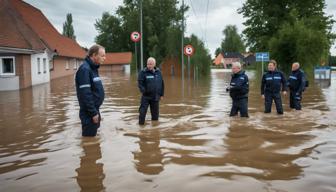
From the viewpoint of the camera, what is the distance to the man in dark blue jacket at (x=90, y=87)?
271 inches

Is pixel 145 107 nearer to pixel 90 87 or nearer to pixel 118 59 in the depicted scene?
pixel 90 87

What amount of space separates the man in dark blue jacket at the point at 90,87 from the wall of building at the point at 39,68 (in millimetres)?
20094

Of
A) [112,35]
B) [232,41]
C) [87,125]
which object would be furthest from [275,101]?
[232,41]

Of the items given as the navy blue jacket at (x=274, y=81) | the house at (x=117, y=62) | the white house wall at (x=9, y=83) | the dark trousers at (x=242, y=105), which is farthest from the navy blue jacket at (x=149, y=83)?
the house at (x=117, y=62)

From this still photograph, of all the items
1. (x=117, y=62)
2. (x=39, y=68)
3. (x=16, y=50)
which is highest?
(x=117, y=62)

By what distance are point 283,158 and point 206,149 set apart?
1.41m

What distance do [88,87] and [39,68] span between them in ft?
74.5

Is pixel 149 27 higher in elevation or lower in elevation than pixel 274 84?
higher

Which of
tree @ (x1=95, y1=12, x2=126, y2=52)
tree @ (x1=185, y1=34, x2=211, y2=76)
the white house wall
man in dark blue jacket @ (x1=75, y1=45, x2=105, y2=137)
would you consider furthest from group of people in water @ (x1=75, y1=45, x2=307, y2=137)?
tree @ (x1=95, y1=12, x2=126, y2=52)

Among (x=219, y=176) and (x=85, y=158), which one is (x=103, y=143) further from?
(x=219, y=176)

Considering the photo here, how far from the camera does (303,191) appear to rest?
4.77 metres

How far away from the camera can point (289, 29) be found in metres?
26.2

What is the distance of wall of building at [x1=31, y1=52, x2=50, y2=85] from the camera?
85.6 ft

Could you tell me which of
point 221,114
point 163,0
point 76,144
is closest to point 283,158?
point 76,144
